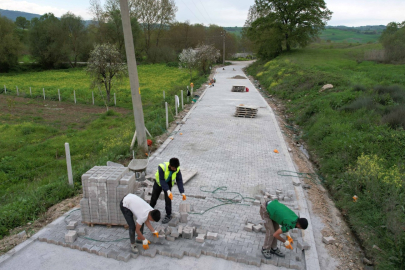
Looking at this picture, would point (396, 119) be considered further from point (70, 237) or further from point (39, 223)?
point (39, 223)

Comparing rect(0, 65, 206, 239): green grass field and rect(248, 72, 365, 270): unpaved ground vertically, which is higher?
rect(0, 65, 206, 239): green grass field

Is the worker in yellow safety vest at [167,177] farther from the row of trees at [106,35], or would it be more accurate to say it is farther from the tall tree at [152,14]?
the tall tree at [152,14]

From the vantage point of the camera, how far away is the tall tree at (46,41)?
145ft

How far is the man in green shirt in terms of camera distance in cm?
474

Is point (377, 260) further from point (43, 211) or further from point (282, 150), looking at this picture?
point (43, 211)

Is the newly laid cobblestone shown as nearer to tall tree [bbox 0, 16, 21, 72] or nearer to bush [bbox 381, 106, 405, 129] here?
bush [bbox 381, 106, 405, 129]

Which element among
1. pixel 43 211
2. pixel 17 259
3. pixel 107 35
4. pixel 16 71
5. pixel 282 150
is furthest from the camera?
pixel 107 35

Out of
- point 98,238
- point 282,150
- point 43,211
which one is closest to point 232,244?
point 98,238

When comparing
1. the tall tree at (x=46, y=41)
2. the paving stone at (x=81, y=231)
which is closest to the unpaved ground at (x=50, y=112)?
the paving stone at (x=81, y=231)

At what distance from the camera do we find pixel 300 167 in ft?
32.0

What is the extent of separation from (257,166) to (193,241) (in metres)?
4.40

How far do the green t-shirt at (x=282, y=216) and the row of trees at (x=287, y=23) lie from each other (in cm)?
4044

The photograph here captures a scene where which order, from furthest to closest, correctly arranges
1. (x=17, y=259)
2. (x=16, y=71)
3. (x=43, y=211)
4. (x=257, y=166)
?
(x=16, y=71) → (x=257, y=166) → (x=43, y=211) → (x=17, y=259)

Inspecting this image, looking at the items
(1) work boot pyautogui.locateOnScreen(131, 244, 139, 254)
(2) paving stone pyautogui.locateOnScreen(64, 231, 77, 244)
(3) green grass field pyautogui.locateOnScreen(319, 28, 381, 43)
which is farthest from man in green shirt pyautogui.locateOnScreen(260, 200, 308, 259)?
(3) green grass field pyautogui.locateOnScreen(319, 28, 381, 43)
